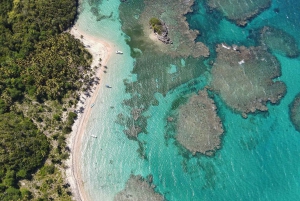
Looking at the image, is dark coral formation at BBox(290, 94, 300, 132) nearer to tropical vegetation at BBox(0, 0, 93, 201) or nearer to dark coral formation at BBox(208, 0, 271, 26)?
dark coral formation at BBox(208, 0, 271, 26)

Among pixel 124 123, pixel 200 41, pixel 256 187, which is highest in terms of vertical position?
pixel 200 41

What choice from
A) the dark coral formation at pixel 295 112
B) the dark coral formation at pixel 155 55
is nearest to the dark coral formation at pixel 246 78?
the dark coral formation at pixel 295 112

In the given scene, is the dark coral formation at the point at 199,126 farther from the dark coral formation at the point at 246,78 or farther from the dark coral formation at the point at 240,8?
the dark coral formation at the point at 240,8

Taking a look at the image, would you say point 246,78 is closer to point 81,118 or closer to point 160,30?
point 160,30

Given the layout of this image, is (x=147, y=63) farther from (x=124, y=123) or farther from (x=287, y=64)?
(x=287, y=64)

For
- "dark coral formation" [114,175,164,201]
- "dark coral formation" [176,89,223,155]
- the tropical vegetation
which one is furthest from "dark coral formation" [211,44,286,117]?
the tropical vegetation

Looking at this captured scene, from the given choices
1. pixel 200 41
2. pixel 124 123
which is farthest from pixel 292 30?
pixel 124 123
